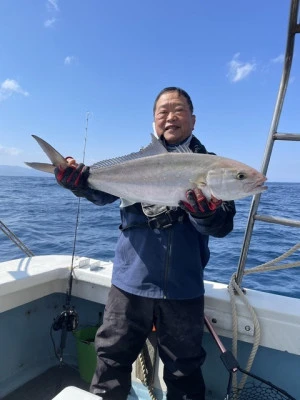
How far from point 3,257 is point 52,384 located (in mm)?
5456

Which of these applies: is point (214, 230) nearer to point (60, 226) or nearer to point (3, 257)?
point (3, 257)

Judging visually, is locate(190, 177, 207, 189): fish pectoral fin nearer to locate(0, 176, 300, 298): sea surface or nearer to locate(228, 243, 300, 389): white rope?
locate(228, 243, 300, 389): white rope

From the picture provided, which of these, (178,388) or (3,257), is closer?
(178,388)

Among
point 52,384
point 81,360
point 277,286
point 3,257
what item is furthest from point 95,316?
point 3,257

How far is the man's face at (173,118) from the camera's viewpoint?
274 cm

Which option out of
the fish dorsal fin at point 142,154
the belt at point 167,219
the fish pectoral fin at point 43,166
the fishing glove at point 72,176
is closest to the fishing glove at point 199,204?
the belt at point 167,219

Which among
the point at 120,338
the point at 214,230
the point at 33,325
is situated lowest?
the point at 33,325

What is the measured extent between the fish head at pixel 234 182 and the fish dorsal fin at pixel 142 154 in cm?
45

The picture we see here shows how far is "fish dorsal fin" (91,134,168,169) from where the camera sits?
8.15ft

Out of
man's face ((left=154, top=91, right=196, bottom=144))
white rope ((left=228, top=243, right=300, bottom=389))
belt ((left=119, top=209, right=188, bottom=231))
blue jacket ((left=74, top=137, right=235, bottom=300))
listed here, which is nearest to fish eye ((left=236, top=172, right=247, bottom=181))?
blue jacket ((left=74, top=137, right=235, bottom=300))

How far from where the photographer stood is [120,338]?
2.61 m

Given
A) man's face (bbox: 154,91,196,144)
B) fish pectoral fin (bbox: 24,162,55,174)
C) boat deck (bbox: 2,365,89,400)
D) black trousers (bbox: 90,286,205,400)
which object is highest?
man's face (bbox: 154,91,196,144)

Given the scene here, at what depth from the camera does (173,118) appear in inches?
107

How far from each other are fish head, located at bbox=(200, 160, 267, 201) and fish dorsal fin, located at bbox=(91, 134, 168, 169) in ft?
1.48
